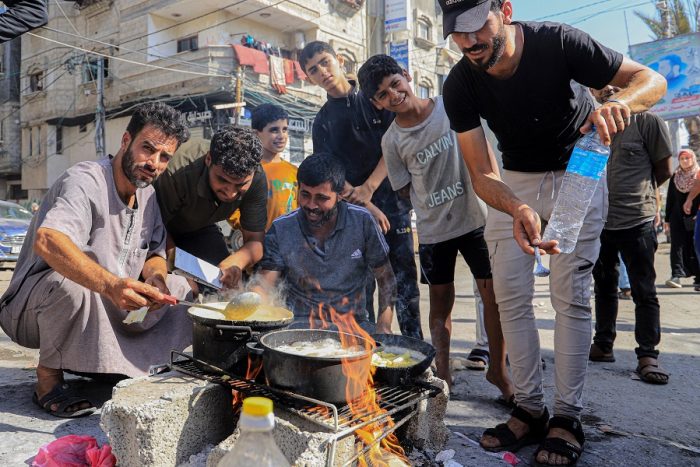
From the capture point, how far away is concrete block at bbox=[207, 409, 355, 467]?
5.86 ft

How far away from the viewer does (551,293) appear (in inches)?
106

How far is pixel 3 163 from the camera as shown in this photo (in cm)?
2577

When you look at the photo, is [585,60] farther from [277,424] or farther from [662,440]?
[277,424]

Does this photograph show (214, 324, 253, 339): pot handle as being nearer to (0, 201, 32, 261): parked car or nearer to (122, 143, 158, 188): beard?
(122, 143, 158, 188): beard

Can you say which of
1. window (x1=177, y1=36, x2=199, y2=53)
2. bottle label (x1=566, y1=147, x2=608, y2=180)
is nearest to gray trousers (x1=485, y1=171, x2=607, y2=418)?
bottle label (x1=566, y1=147, x2=608, y2=180)

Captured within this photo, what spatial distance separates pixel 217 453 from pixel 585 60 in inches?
94.2

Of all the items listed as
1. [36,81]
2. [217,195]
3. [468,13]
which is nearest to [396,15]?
[36,81]

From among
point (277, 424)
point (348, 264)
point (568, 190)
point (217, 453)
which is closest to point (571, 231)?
point (568, 190)

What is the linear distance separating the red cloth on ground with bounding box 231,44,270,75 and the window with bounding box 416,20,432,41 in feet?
33.3

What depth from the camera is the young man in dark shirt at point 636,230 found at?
3965mm

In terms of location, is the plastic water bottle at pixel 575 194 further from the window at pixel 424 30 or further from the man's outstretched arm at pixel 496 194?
the window at pixel 424 30

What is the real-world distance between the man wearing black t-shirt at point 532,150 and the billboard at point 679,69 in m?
15.2

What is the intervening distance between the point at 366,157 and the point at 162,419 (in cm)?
295

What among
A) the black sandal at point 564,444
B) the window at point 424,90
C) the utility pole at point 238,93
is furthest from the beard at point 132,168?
the window at point 424,90
